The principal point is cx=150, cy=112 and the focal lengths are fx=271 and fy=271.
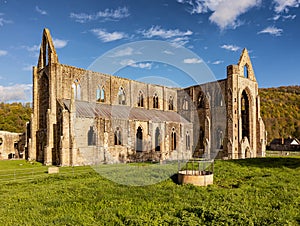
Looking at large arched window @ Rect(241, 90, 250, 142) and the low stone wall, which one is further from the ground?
large arched window @ Rect(241, 90, 250, 142)

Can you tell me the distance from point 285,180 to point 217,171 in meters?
5.06

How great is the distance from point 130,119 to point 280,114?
298ft

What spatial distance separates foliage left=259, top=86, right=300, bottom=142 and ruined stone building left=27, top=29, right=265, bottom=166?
181 ft

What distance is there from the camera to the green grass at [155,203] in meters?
9.95

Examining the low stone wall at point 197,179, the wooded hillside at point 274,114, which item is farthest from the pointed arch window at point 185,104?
the wooded hillside at point 274,114

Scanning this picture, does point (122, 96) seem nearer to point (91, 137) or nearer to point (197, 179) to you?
point (91, 137)

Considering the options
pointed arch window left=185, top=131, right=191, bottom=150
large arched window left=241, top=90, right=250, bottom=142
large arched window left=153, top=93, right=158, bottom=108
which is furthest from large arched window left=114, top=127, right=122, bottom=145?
large arched window left=241, top=90, right=250, bottom=142

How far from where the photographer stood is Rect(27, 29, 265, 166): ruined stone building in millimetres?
34031

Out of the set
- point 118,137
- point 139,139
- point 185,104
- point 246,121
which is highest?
point 185,104

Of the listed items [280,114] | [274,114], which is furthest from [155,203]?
[280,114]

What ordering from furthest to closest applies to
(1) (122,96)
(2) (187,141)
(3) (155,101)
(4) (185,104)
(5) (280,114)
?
(5) (280,114), (4) (185,104), (3) (155,101), (2) (187,141), (1) (122,96)

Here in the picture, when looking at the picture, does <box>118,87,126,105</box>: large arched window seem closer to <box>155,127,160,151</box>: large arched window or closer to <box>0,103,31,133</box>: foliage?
<box>155,127,160,151</box>: large arched window

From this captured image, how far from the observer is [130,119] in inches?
1548

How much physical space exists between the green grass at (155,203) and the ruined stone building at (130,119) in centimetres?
1587
